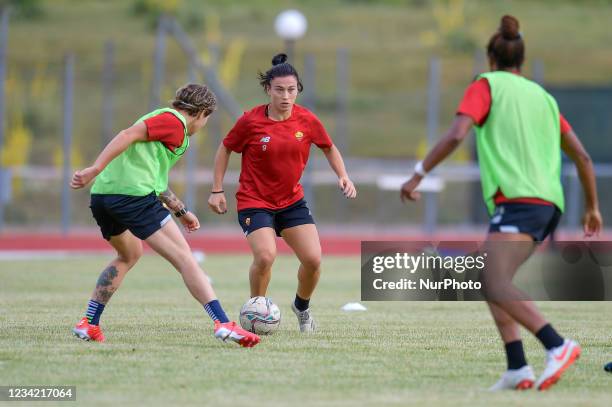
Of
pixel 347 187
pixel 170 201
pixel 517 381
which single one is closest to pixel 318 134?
pixel 347 187

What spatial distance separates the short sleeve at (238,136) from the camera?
983cm

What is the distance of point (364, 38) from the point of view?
51.7 metres

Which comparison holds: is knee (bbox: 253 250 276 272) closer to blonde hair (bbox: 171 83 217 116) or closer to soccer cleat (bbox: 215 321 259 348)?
soccer cleat (bbox: 215 321 259 348)

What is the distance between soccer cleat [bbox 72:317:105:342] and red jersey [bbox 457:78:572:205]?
11.4 feet

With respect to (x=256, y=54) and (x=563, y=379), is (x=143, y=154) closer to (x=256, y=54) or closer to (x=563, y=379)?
(x=563, y=379)

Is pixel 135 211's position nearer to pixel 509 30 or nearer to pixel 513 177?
pixel 513 177

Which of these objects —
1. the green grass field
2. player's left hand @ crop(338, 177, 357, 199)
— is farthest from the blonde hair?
the green grass field

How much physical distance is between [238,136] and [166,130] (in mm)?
1220

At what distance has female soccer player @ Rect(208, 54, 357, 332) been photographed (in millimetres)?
9711

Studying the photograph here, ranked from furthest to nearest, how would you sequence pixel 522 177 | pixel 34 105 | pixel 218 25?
1. pixel 218 25
2. pixel 34 105
3. pixel 522 177

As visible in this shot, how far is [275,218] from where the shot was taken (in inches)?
388

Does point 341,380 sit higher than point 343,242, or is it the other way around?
point 341,380

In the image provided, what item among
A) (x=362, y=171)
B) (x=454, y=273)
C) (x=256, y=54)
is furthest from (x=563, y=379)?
(x=256, y=54)

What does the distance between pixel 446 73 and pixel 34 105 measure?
1644 cm
